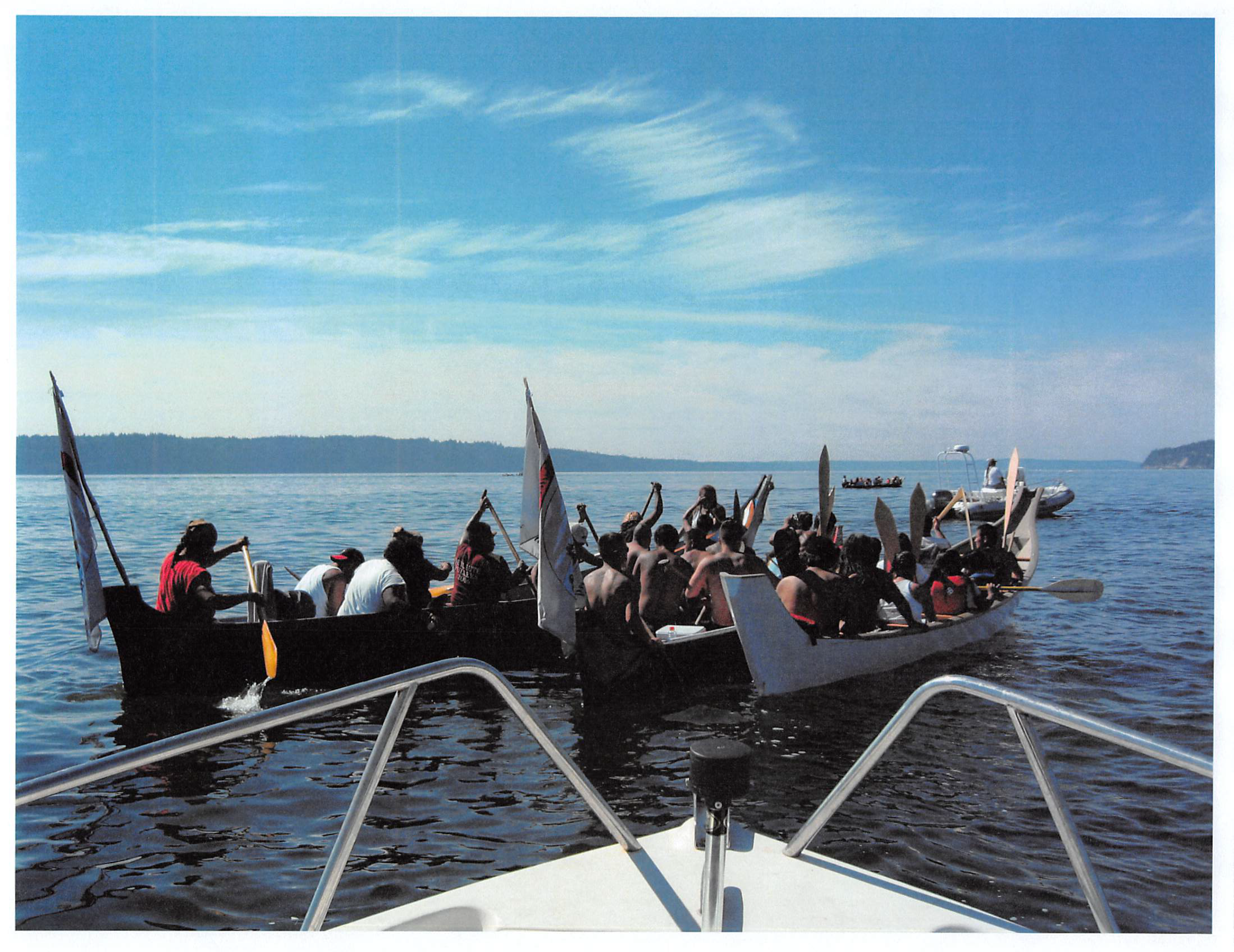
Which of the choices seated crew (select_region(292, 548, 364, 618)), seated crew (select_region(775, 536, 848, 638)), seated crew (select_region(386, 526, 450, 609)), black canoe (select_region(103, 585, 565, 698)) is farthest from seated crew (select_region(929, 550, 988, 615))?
seated crew (select_region(292, 548, 364, 618))

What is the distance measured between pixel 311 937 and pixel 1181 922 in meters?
3.44

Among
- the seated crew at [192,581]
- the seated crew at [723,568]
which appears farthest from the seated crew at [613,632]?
the seated crew at [192,581]

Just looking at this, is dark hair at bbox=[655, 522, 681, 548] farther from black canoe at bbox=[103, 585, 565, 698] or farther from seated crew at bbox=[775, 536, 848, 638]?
black canoe at bbox=[103, 585, 565, 698]

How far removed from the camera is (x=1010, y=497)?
436 inches

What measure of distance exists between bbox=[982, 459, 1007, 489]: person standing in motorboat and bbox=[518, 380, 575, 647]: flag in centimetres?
1898

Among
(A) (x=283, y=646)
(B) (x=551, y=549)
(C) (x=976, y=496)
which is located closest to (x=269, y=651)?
(A) (x=283, y=646)

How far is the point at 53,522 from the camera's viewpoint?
15391 mm

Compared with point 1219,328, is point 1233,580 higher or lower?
lower

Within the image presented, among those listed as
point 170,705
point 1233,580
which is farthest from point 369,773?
point 170,705

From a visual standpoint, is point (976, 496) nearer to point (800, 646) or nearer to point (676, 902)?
point (800, 646)

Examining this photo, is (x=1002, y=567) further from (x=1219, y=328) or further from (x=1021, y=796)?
(x=1219, y=328)

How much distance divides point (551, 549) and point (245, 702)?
231 centimetres

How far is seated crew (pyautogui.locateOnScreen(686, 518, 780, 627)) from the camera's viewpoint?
7035mm

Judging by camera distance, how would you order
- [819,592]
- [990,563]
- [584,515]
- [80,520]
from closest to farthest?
1. [80,520]
2. [819,592]
3. [990,563]
4. [584,515]
